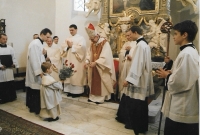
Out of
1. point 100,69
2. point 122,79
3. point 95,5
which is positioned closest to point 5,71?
point 100,69

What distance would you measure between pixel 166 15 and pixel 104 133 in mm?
4682

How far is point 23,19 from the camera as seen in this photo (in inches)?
279

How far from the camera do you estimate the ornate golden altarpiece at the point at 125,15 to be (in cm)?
659

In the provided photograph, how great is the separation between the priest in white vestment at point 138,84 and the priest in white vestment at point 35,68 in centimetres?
203

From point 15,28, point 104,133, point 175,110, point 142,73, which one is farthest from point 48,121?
point 15,28

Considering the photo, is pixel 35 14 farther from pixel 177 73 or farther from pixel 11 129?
Result: pixel 177 73

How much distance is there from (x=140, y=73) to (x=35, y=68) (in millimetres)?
2334

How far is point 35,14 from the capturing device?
746 cm

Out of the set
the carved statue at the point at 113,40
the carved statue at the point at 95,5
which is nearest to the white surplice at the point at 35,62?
the carved statue at the point at 113,40

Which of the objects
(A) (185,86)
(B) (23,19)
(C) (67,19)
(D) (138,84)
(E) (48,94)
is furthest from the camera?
(C) (67,19)

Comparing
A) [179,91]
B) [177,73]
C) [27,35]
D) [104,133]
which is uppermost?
[27,35]

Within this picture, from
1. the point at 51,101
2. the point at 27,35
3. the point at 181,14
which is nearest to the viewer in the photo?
the point at 51,101

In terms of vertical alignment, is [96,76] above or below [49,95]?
above

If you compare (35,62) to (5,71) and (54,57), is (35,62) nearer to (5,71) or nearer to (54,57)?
(5,71)
